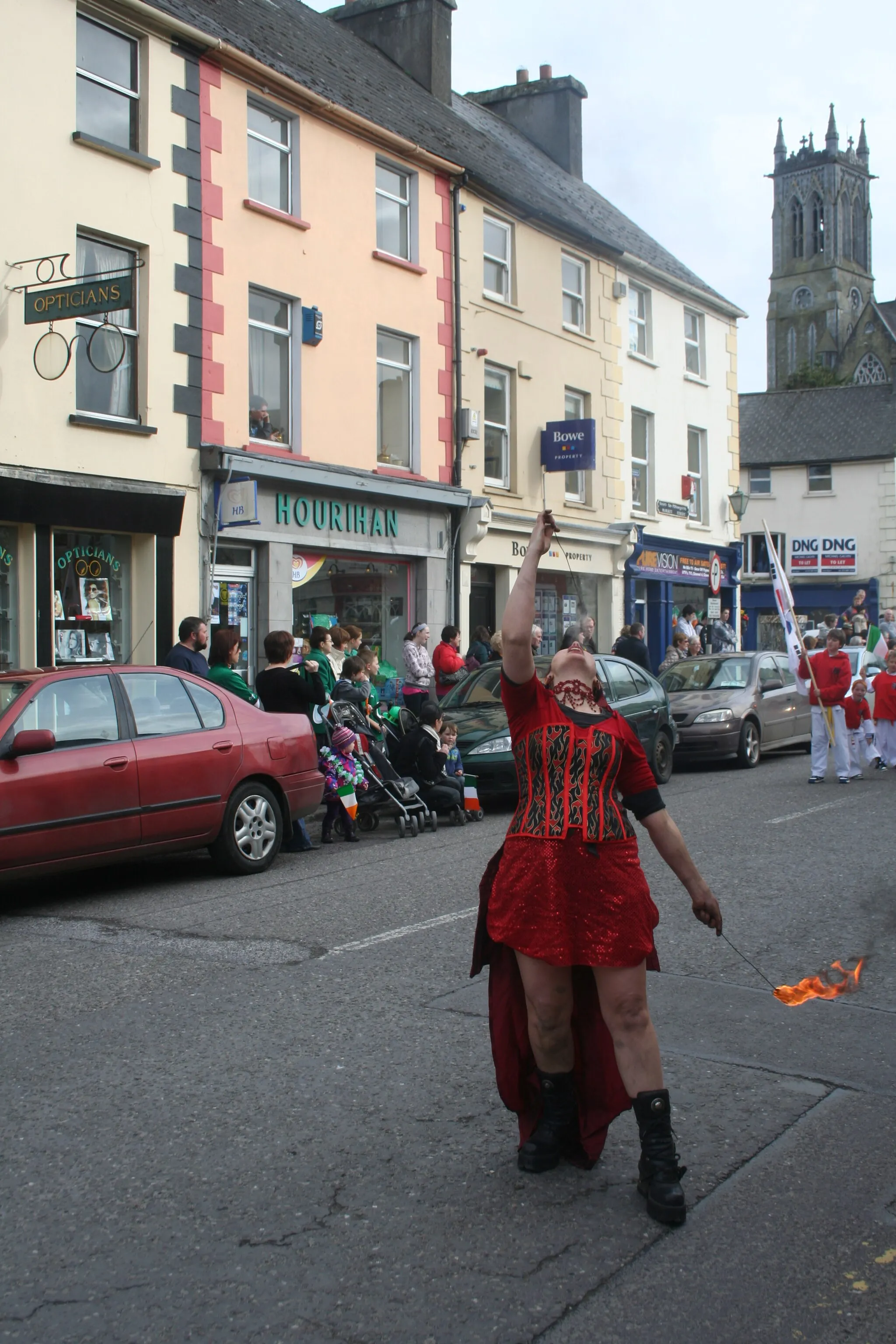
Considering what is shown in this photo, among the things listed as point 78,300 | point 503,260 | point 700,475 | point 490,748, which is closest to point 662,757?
point 490,748

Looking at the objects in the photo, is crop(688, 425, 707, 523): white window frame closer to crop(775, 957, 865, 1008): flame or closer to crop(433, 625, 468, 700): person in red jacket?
crop(433, 625, 468, 700): person in red jacket

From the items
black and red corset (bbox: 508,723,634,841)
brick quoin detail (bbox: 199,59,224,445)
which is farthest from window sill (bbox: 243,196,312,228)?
black and red corset (bbox: 508,723,634,841)

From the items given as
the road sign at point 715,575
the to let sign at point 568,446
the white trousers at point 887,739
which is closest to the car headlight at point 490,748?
the white trousers at point 887,739

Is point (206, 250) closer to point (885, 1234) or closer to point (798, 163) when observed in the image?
point (885, 1234)

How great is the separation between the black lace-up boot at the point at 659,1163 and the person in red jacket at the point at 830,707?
1163 centimetres

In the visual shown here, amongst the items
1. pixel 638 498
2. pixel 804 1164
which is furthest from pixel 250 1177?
pixel 638 498

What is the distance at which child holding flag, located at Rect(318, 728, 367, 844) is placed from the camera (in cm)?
1148

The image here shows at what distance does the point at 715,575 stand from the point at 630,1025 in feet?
85.2

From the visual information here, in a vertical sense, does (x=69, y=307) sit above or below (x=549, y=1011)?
above

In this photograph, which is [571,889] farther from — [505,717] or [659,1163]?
[505,717]

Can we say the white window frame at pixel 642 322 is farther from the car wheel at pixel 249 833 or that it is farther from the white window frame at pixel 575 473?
the car wheel at pixel 249 833

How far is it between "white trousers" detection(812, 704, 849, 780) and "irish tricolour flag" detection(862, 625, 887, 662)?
2831 millimetres

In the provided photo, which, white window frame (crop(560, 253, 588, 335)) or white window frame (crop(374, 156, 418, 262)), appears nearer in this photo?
white window frame (crop(374, 156, 418, 262))

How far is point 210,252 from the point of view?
55.1 feet
